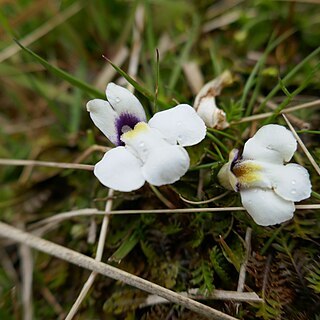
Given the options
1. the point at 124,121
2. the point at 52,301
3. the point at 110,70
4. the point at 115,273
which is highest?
the point at 124,121

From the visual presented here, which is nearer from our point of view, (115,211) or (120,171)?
(120,171)

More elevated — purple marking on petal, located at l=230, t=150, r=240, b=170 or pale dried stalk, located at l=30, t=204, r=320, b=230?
purple marking on petal, located at l=230, t=150, r=240, b=170

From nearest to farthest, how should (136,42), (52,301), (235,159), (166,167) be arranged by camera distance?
1. (166,167)
2. (235,159)
3. (52,301)
4. (136,42)

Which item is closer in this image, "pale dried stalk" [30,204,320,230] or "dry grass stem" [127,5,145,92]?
"pale dried stalk" [30,204,320,230]

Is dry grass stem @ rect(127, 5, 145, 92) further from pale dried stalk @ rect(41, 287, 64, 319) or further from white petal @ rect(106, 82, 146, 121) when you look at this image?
pale dried stalk @ rect(41, 287, 64, 319)

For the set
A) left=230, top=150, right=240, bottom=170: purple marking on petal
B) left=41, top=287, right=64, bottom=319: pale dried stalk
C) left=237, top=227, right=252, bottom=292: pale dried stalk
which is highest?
left=230, top=150, right=240, bottom=170: purple marking on petal

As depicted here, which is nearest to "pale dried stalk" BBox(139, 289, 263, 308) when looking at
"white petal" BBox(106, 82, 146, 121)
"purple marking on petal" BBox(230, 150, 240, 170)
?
"purple marking on petal" BBox(230, 150, 240, 170)

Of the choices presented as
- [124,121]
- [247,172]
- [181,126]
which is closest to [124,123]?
[124,121]

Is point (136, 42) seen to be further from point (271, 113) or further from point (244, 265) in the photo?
point (244, 265)

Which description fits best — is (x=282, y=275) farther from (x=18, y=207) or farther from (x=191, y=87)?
(x=18, y=207)
